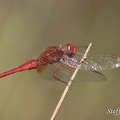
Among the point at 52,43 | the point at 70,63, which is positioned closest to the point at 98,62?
the point at 70,63

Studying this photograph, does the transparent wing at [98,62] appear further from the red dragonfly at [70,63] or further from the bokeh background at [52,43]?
the bokeh background at [52,43]

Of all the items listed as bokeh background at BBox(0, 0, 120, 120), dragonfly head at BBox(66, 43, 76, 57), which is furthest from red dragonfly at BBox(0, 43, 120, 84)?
bokeh background at BBox(0, 0, 120, 120)

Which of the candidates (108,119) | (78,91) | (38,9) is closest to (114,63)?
(108,119)

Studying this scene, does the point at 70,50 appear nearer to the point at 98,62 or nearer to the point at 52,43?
the point at 98,62

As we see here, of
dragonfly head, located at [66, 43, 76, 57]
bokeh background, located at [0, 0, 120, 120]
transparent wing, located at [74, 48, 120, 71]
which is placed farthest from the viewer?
bokeh background, located at [0, 0, 120, 120]

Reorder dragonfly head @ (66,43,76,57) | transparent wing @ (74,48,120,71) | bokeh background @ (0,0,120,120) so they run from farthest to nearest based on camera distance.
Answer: bokeh background @ (0,0,120,120) → dragonfly head @ (66,43,76,57) → transparent wing @ (74,48,120,71)

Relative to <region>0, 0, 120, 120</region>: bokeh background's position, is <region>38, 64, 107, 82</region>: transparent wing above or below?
below

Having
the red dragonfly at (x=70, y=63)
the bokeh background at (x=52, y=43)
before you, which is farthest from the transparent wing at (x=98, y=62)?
the bokeh background at (x=52, y=43)

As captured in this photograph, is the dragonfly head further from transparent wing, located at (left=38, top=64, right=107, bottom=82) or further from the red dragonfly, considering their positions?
transparent wing, located at (left=38, top=64, right=107, bottom=82)
